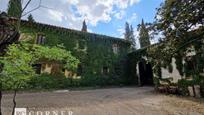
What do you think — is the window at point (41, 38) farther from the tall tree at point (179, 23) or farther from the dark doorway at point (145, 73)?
the dark doorway at point (145, 73)

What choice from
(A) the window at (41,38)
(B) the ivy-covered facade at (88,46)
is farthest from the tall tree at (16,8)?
(A) the window at (41,38)

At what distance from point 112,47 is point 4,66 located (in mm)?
18425

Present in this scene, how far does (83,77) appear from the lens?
1938 cm

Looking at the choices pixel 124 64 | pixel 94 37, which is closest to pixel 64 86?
pixel 94 37

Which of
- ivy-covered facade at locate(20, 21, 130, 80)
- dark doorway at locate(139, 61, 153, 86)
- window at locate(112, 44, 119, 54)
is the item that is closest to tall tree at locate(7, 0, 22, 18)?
ivy-covered facade at locate(20, 21, 130, 80)

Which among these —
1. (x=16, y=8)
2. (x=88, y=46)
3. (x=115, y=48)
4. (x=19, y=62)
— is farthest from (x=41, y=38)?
(x=16, y=8)

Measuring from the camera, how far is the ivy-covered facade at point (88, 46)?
57.9ft

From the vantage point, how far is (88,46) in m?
20.5

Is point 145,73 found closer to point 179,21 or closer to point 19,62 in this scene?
point 179,21

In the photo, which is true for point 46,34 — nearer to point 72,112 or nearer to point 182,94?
point 72,112

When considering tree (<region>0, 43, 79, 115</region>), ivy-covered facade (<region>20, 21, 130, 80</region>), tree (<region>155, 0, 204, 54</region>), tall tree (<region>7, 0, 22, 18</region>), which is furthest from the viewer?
ivy-covered facade (<region>20, 21, 130, 80</region>)

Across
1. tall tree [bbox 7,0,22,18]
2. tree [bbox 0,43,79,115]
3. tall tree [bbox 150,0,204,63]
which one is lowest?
tree [bbox 0,43,79,115]

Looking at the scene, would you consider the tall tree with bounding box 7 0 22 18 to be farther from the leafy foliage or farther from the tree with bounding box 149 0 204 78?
the tree with bounding box 149 0 204 78

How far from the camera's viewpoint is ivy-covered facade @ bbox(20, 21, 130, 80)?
17.6 m
